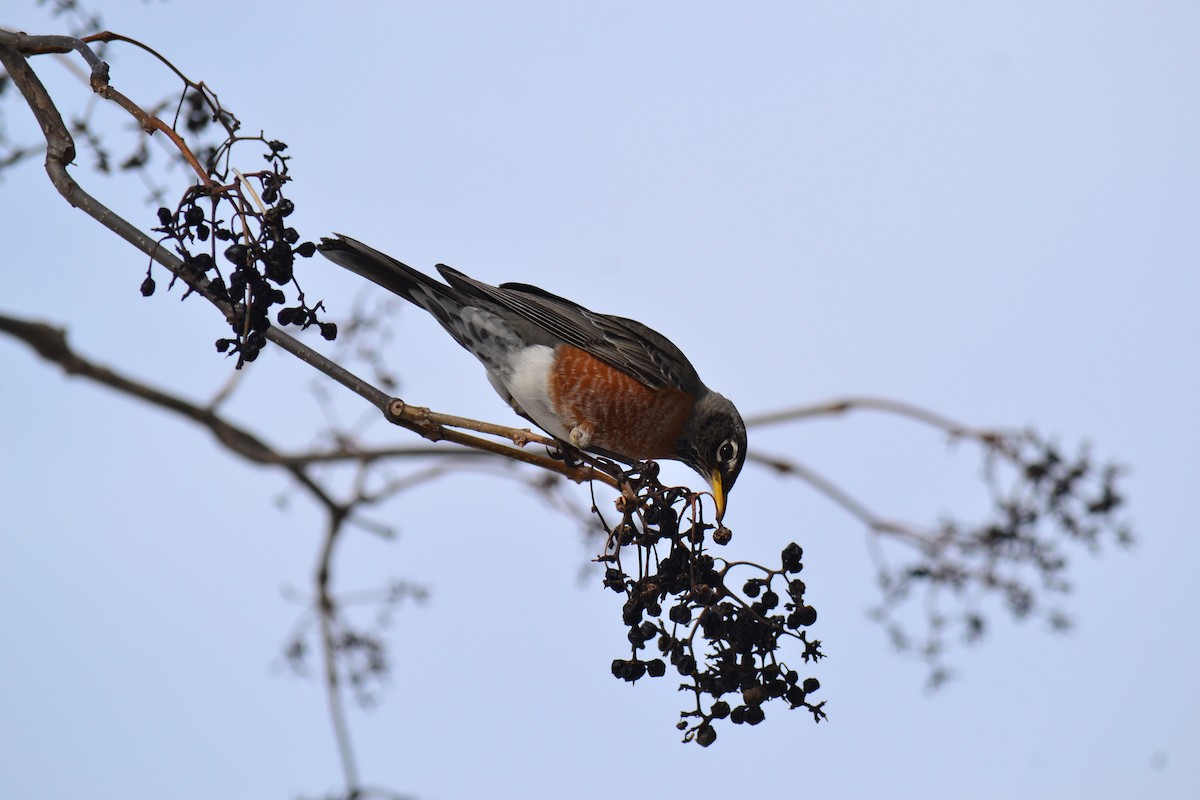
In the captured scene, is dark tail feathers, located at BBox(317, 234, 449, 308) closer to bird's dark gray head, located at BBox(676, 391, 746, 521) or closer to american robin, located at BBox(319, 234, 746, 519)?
american robin, located at BBox(319, 234, 746, 519)

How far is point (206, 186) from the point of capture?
279cm

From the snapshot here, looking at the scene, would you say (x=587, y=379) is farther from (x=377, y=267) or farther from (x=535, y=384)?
(x=377, y=267)

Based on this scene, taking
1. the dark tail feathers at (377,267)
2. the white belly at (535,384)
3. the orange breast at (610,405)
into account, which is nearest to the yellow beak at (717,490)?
the orange breast at (610,405)

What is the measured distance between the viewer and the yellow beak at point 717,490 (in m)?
5.05

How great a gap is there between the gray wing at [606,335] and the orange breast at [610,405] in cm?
5

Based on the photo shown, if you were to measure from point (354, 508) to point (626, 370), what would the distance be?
187 cm

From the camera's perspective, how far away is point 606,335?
17.2 feet

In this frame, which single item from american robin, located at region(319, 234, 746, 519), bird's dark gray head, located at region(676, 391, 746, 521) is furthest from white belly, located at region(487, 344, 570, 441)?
bird's dark gray head, located at region(676, 391, 746, 521)

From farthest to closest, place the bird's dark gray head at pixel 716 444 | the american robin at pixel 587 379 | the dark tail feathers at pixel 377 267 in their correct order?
the bird's dark gray head at pixel 716 444
the american robin at pixel 587 379
the dark tail feathers at pixel 377 267

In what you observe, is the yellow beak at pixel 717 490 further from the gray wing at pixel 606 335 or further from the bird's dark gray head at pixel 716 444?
the gray wing at pixel 606 335

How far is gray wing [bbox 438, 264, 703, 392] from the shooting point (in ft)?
16.5

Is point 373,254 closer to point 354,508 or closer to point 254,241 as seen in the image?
point 254,241

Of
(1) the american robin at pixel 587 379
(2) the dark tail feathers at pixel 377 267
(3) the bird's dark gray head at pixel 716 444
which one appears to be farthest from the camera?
(3) the bird's dark gray head at pixel 716 444

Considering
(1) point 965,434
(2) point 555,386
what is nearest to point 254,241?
(2) point 555,386
